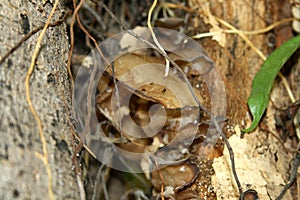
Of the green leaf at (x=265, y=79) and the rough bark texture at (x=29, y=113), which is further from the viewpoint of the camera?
the green leaf at (x=265, y=79)

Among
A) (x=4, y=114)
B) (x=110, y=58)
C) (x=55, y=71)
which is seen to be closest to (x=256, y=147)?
(x=110, y=58)

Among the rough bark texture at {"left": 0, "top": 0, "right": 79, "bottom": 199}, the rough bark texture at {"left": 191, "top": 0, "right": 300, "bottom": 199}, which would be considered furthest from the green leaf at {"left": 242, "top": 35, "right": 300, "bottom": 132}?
the rough bark texture at {"left": 0, "top": 0, "right": 79, "bottom": 199}

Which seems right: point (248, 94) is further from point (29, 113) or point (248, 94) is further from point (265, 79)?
point (29, 113)

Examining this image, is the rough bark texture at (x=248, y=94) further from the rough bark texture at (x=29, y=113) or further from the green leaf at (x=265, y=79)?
the rough bark texture at (x=29, y=113)

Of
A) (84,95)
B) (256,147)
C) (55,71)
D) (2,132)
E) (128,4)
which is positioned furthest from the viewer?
(128,4)

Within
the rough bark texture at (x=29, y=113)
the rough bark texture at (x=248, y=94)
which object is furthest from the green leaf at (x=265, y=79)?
the rough bark texture at (x=29, y=113)

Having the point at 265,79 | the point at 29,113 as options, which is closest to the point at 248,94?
the point at 265,79

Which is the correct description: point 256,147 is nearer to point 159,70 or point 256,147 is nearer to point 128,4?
point 159,70

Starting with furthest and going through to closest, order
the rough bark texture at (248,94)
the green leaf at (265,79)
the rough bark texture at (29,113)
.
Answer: the green leaf at (265,79), the rough bark texture at (248,94), the rough bark texture at (29,113)
